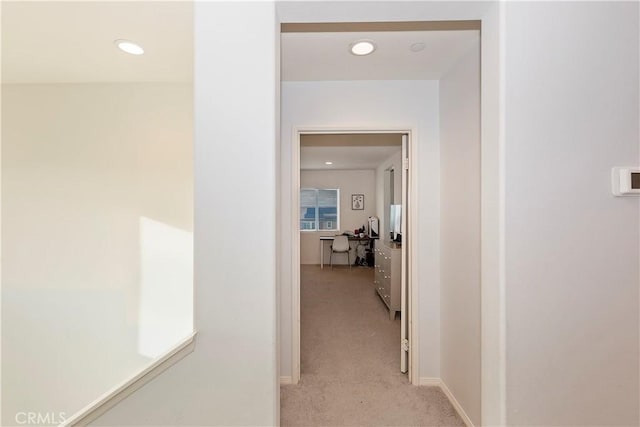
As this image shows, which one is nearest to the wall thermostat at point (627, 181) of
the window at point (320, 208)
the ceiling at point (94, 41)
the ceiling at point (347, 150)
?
the ceiling at point (94, 41)

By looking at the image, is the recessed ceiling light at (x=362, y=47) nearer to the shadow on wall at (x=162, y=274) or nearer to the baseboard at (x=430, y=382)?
the shadow on wall at (x=162, y=274)

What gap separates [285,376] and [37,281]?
224 centimetres

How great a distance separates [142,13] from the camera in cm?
144

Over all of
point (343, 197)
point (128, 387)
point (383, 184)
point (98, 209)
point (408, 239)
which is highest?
point (383, 184)

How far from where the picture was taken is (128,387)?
0.90 meters

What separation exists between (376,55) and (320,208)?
18.2 feet

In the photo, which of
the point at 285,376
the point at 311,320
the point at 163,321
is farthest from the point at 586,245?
the point at 311,320

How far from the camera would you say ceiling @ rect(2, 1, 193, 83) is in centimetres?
142

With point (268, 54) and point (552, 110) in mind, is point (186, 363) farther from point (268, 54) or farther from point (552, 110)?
point (552, 110)

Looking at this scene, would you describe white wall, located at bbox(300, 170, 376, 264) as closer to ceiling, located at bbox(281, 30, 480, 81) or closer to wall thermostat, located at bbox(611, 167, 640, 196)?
ceiling, located at bbox(281, 30, 480, 81)

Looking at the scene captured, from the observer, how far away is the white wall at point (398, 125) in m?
2.16

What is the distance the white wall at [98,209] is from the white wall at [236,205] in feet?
4.20

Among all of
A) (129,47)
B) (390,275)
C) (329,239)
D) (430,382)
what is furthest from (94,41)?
(329,239)

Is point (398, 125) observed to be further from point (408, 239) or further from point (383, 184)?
point (383, 184)
